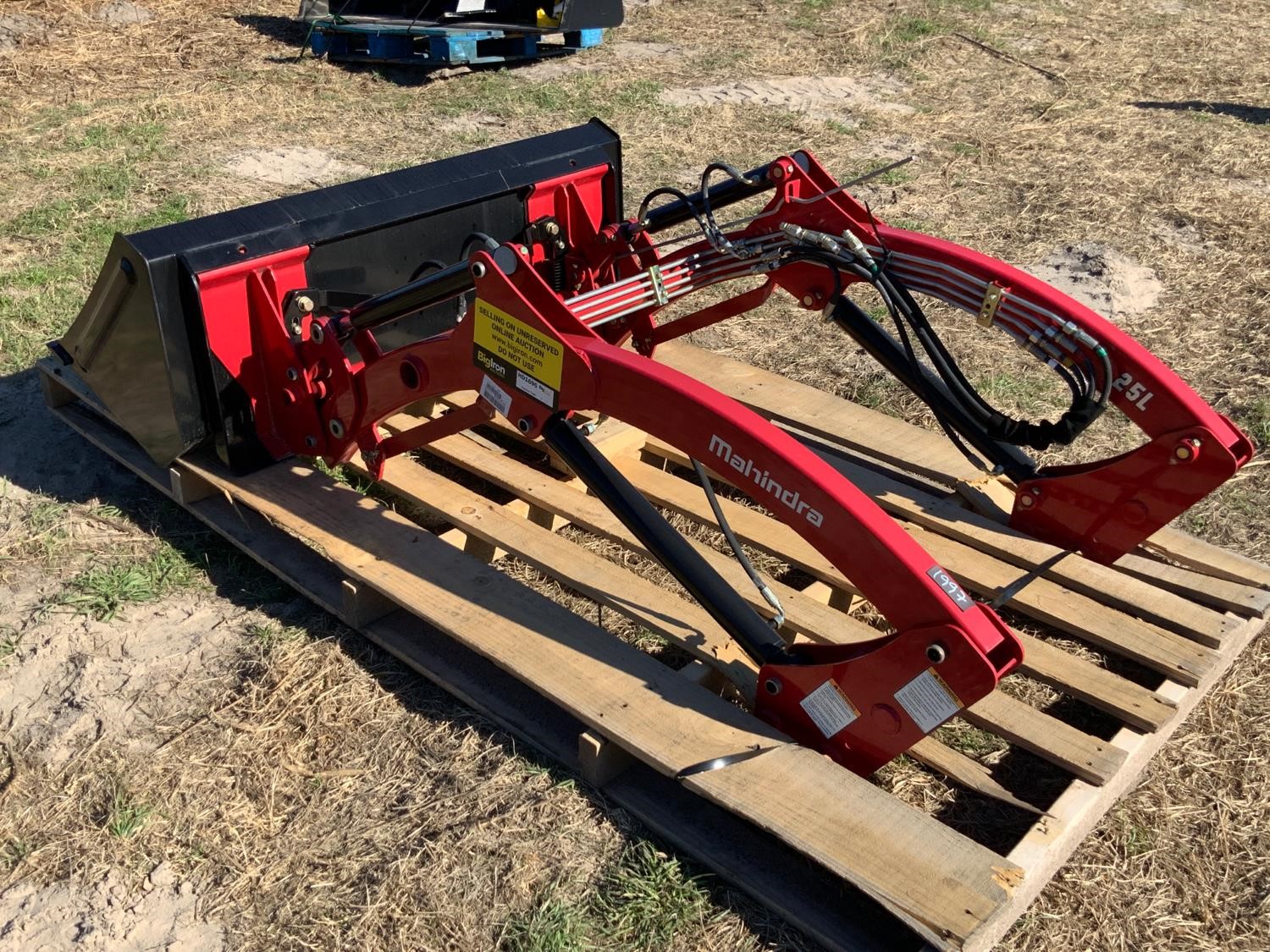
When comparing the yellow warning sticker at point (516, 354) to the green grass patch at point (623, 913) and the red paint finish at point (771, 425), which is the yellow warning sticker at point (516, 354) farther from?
the green grass patch at point (623, 913)

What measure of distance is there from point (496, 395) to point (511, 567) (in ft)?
3.06

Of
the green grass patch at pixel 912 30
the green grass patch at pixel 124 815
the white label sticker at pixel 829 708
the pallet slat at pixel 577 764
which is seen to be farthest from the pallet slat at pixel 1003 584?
the green grass patch at pixel 912 30

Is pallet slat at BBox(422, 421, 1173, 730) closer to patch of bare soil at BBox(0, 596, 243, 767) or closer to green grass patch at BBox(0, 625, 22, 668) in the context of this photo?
patch of bare soil at BBox(0, 596, 243, 767)

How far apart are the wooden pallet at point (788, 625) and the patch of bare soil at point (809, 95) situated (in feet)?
15.3

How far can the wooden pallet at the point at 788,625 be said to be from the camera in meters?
2.80

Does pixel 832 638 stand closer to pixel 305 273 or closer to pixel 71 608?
pixel 305 273

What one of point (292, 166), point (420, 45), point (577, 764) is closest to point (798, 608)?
point (577, 764)

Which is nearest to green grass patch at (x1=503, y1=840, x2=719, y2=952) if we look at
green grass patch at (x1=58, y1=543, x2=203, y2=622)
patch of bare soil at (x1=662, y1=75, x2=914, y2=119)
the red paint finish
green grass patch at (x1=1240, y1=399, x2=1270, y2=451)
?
the red paint finish

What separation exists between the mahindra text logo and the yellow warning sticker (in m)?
0.51

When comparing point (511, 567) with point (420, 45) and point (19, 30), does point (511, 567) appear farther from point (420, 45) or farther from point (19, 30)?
point (19, 30)

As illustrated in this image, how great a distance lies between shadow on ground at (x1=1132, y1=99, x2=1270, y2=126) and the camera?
8.73 metres

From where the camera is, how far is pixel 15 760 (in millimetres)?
3312

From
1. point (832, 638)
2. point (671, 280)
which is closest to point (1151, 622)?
point (832, 638)

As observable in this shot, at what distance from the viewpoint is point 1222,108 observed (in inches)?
350
